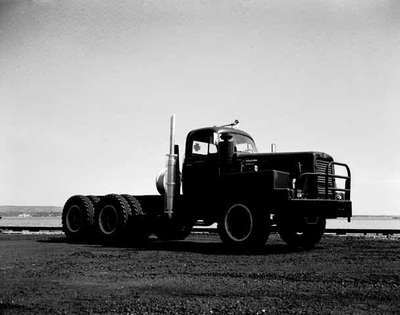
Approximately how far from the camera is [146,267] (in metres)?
8.76

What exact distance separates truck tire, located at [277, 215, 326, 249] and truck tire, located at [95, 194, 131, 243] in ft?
13.4

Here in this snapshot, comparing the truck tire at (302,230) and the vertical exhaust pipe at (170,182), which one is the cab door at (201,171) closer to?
the vertical exhaust pipe at (170,182)

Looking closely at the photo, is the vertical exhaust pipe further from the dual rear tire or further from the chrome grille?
the chrome grille

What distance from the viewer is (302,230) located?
44.8ft

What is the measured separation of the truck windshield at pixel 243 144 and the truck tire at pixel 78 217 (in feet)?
15.6

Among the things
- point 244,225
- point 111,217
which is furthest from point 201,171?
point 111,217

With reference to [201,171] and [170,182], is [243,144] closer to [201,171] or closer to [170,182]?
[201,171]

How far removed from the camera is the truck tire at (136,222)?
45.6 feet

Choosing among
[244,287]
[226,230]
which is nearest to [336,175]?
[226,230]

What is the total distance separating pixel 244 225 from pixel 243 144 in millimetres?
2761

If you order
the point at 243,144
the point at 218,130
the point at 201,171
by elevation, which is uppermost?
the point at 218,130

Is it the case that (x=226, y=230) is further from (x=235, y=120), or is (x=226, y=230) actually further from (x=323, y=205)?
(x=235, y=120)

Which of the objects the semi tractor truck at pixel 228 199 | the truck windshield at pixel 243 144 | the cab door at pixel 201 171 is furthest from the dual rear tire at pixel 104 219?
the truck windshield at pixel 243 144

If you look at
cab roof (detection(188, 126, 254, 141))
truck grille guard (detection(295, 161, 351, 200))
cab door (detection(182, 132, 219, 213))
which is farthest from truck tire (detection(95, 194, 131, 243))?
truck grille guard (detection(295, 161, 351, 200))
